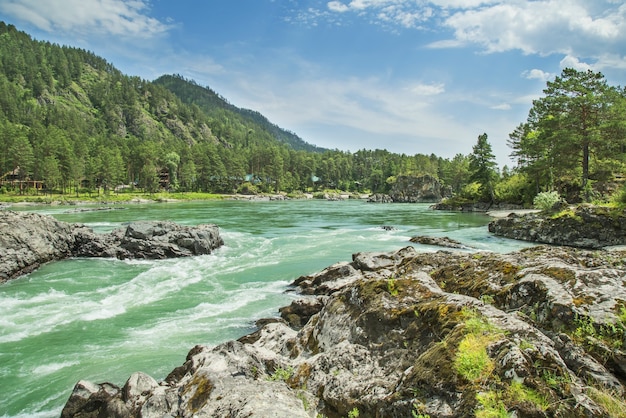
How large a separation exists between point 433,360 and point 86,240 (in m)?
30.8

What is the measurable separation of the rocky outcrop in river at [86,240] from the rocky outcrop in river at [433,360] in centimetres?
2019

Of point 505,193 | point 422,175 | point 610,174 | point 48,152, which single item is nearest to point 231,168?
point 48,152

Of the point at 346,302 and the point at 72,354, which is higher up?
the point at 346,302

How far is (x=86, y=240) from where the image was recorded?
28.7m

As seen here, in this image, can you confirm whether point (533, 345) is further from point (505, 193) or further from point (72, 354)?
point (505, 193)

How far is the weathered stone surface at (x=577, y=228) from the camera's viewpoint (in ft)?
92.9

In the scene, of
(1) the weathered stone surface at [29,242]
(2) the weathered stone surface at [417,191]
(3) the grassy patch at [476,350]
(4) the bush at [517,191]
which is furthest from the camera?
(2) the weathered stone surface at [417,191]

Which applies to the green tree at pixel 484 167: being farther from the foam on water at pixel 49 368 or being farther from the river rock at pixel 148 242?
the foam on water at pixel 49 368

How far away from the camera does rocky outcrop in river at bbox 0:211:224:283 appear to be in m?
24.2

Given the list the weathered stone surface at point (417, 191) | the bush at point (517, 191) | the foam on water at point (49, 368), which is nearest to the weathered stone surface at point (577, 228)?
the foam on water at point (49, 368)

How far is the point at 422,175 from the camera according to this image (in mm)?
131625

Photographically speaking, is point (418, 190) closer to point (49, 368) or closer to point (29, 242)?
point (29, 242)

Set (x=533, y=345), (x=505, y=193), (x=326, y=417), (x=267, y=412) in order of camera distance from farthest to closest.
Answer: (x=505, y=193) < (x=326, y=417) < (x=267, y=412) < (x=533, y=345)

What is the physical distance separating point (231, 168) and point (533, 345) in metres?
151
